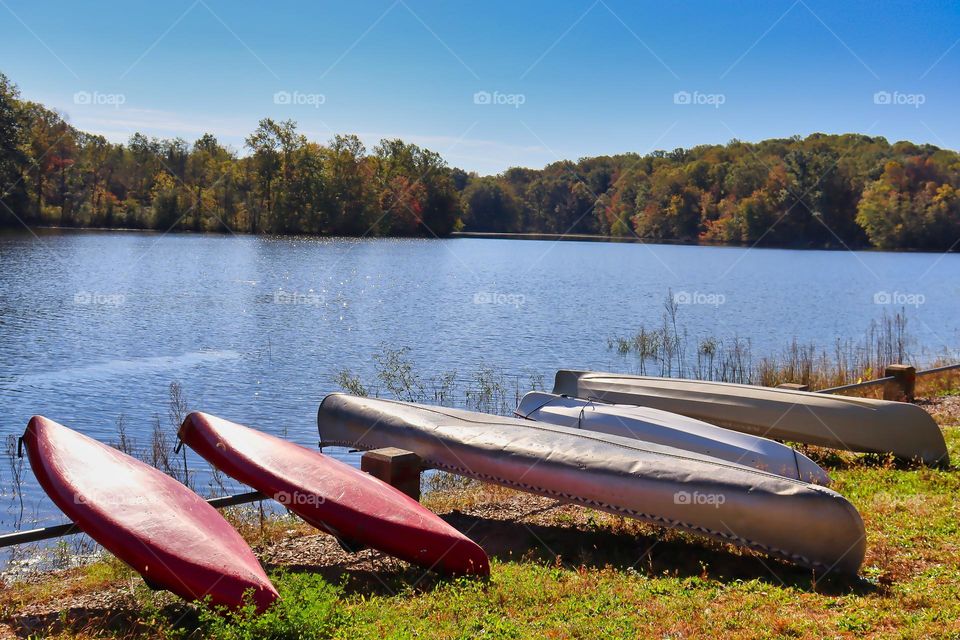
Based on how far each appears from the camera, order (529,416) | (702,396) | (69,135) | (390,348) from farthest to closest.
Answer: (69,135)
(390,348)
(702,396)
(529,416)

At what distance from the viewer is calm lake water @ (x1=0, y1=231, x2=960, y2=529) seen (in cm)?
1390

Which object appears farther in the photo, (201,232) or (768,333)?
(201,232)

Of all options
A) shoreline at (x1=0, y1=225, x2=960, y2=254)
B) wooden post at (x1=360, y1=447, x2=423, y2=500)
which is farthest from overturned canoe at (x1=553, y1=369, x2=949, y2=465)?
shoreline at (x1=0, y1=225, x2=960, y2=254)

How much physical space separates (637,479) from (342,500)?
2058mm

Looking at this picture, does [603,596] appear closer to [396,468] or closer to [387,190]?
[396,468]

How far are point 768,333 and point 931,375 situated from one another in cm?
1062

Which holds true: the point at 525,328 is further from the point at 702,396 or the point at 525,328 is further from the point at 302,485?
the point at 302,485

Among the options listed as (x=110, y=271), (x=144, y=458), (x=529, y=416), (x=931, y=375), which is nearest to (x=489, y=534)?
(x=529, y=416)

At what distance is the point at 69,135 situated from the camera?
6831 cm

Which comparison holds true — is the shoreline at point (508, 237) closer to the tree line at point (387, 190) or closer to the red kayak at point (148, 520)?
the tree line at point (387, 190)

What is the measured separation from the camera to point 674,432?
8.00m

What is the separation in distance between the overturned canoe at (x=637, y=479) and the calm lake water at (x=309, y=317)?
3.93 meters

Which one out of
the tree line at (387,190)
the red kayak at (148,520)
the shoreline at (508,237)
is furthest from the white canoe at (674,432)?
the tree line at (387,190)

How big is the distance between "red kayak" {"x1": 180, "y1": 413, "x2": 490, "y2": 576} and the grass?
0.57ft
